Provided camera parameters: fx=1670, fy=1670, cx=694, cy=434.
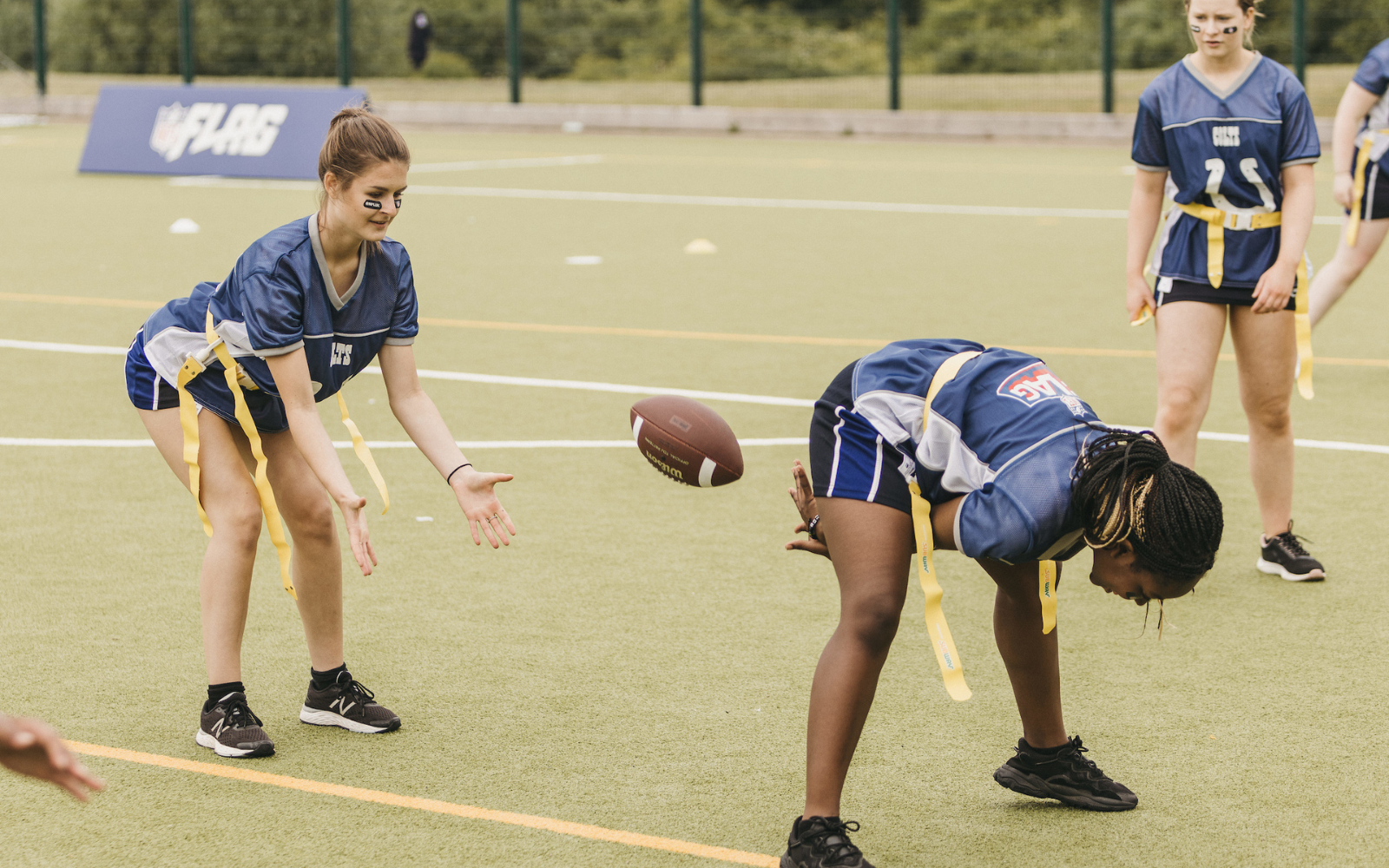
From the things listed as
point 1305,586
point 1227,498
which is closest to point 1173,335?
point 1305,586

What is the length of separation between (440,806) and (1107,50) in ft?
75.6

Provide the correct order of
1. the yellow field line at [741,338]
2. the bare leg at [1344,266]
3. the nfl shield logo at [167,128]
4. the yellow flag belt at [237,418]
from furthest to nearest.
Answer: the nfl shield logo at [167,128], the yellow field line at [741,338], the bare leg at [1344,266], the yellow flag belt at [237,418]

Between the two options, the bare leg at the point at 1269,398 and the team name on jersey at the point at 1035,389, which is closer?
the team name on jersey at the point at 1035,389

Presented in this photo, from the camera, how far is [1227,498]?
727 cm

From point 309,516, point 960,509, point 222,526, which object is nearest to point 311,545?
point 309,516

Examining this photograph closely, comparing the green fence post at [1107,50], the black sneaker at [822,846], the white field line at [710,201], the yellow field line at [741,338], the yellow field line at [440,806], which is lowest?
the yellow field line at [440,806]

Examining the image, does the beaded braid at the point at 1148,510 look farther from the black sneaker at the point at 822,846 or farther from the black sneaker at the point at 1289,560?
the black sneaker at the point at 1289,560

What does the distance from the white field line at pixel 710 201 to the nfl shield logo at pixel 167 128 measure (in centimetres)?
75

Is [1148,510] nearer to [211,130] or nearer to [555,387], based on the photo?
[555,387]

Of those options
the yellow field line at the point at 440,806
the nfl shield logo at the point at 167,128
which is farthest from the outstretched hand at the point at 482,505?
the nfl shield logo at the point at 167,128

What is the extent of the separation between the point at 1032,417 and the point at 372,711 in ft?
7.26

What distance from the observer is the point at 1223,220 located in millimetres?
5895

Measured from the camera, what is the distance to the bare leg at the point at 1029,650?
4.10 metres

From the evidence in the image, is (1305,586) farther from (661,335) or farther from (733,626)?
(661,335)
